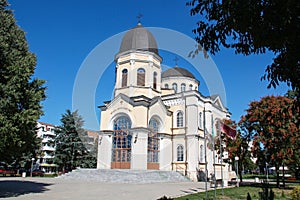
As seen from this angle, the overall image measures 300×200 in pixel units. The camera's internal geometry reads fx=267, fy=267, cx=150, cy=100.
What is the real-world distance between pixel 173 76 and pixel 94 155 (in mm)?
16261

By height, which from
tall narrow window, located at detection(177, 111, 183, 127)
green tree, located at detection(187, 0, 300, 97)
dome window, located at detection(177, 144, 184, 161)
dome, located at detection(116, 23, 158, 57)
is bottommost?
dome window, located at detection(177, 144, 184, 161)

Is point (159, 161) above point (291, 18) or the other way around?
the other way around

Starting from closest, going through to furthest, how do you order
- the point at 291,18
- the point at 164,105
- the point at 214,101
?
1. the point at 291,18
2. the point at 164,105
3. the point at 214,101

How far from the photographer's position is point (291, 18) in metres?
4.09

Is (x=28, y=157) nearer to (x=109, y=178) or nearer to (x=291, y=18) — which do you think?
(x=109, y=178)

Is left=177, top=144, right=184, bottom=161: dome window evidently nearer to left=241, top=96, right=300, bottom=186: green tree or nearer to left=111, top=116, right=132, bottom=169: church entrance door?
left=111, top=116, right=132, bottom=169: church entrance door

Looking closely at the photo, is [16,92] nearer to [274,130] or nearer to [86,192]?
[86,192]

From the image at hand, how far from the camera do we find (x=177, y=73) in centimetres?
3831

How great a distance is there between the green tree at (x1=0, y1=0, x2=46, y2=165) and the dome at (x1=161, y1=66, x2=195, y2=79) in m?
25.0

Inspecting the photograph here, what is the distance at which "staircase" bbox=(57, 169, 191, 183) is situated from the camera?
23.5 meters

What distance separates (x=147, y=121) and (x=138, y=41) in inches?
401

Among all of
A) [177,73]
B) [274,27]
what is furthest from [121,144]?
[274,27]

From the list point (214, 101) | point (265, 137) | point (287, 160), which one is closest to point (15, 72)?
point (265, 137)

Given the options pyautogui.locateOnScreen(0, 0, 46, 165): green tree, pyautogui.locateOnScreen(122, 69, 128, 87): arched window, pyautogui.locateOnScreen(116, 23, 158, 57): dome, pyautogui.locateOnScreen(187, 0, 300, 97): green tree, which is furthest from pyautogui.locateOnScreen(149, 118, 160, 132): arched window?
pyautogui.locateOnScreen(187, 0, 300, 97): green tree
